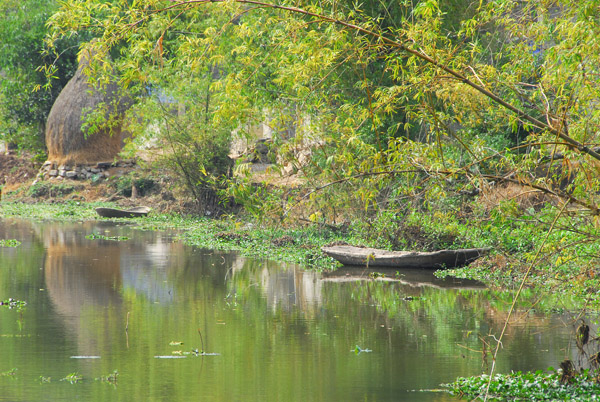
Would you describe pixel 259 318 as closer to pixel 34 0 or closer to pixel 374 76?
pixel 374 76

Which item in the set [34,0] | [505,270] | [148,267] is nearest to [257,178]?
[148,267]

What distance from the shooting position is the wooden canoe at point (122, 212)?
84.5 ft

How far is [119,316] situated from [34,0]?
91.9ft

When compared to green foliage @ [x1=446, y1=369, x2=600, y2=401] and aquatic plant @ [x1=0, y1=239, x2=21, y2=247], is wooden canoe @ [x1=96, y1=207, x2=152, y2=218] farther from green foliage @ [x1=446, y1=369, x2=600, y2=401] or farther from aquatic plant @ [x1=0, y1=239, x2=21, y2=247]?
green foliage @ [x1=446, y1=369, x2=600, y2=401]

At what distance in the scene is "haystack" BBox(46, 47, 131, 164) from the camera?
103 feet

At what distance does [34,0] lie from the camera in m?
34.1

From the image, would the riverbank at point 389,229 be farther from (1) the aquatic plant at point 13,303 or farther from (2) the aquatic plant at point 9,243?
(2) the aquatic plant at point 9,243

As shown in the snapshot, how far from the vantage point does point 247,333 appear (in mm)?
8914

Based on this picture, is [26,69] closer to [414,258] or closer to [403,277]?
[414,258]

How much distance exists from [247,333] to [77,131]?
2501 centimetres

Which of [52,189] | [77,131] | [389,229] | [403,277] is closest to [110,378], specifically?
[403,277]

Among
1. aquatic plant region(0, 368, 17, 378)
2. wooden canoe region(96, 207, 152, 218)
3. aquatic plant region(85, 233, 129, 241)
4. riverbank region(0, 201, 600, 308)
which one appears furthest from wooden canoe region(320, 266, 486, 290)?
wooden canoe region(96, 207, 152, 218)

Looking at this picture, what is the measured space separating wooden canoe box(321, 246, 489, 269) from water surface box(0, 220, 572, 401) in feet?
1.21

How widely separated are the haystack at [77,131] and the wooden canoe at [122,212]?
18.7 ft
